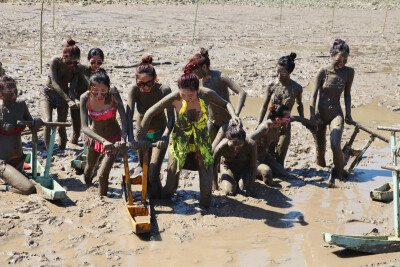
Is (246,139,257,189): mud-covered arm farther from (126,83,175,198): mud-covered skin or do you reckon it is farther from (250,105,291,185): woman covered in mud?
(126,83,175,198): mud-covered skin

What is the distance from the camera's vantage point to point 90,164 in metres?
6.45

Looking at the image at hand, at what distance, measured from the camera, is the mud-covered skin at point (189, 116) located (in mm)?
5685

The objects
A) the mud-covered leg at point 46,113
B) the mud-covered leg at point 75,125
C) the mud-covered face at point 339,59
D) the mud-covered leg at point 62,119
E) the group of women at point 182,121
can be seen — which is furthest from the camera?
the mud-covered leg at point 75,125

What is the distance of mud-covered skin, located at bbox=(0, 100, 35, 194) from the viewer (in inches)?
241

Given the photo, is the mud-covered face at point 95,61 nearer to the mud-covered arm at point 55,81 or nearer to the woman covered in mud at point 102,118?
the mud-covered arm at point 55,81

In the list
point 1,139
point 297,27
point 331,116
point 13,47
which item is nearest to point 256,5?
point 297,27

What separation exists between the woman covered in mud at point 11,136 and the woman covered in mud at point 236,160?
6.95ft

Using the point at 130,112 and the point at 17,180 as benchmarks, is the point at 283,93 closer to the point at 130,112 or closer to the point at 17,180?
the point at 130,112

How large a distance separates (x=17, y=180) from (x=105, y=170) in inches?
40.0

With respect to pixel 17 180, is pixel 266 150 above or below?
above

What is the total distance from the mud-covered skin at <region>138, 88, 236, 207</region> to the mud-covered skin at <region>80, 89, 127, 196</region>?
1.18 feet

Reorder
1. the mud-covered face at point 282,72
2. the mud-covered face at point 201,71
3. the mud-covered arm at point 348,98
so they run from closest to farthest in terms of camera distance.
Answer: the mud-covered face at point 201,71 < the mud-covered face at point 282,72 < the mud-covered arm at point 348,98

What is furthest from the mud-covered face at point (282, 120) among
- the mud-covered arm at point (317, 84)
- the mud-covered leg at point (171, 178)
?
the mud-covered leg at point (171, 178)

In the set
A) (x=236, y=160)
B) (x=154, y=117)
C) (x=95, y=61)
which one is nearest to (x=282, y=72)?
(x=236, y=160)
